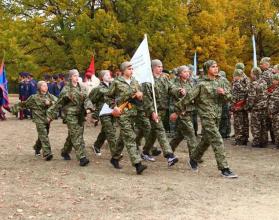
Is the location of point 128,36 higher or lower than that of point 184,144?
higher

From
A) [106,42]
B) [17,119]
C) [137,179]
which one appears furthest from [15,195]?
[106,42]

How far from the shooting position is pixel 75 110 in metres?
10.4

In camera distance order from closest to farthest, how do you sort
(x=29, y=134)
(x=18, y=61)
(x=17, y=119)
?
(x=29, y=134)
(x=17, y=119)
(x=18, y=61)

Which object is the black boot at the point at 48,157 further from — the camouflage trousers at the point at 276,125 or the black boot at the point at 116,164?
the camouflage trousers at the point at 276,125

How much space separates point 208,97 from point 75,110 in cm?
268

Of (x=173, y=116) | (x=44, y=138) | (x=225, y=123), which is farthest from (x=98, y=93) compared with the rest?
(x=225, y=123)

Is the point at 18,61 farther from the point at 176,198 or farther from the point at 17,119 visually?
the point at 176,198

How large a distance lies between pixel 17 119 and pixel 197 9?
1339 cm

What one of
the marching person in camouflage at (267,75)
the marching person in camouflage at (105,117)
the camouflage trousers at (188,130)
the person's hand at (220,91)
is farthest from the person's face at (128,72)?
the marching person in camouflage at (267,75)

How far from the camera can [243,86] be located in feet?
43.5

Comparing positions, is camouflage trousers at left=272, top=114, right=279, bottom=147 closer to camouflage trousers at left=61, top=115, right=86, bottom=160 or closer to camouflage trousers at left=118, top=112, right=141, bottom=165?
camouflage trousers at left=118, top=112, right=141, bottom=165

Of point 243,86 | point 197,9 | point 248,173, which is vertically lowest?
point 248,173

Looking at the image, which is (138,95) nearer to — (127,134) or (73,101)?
(127,134)

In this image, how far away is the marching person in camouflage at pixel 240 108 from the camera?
522 inches
